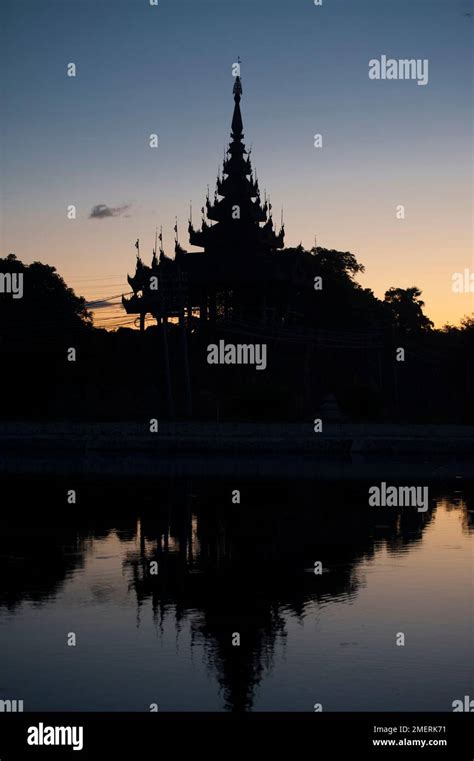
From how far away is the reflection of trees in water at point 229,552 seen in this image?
18263mm

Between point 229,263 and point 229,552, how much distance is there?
187ft

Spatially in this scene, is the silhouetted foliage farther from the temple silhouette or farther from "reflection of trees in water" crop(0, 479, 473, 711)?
"reflection of trees in water" crop(0, 479, 473, 711)

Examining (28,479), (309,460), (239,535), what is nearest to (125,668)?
(239,535)

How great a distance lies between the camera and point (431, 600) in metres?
20.7

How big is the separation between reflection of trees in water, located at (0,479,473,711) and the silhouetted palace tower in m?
40.1

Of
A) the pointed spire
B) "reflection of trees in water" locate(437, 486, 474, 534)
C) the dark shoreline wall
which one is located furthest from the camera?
the pointed spire

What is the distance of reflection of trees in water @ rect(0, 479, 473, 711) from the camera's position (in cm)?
1826

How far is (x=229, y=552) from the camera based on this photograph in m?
25.7

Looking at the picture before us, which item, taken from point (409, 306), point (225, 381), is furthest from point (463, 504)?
point (409, 306)

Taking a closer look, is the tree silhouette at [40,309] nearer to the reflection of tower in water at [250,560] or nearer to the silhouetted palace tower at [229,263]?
the silhouetted palace tower at [229,263]

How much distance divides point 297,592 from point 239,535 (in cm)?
724

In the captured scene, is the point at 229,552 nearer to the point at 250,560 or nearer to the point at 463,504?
the point at 250,560

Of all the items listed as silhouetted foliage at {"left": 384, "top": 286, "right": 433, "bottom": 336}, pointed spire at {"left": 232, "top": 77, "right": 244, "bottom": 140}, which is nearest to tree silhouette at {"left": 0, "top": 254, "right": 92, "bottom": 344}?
pointed spire at {"left": 232, "top": 77, "right": 244, "bottom": 140}

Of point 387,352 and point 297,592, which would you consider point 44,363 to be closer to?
point 387,352
